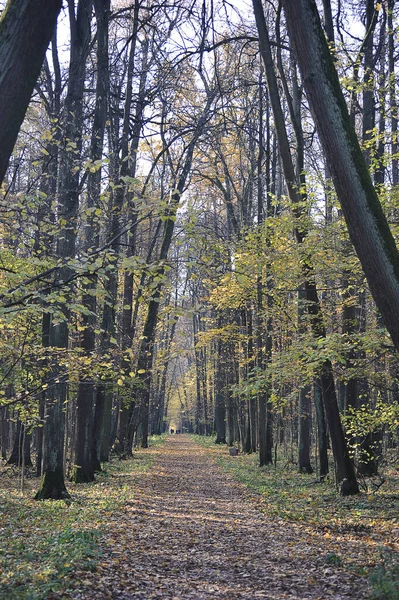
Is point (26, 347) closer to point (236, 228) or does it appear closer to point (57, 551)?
point (57, 551)

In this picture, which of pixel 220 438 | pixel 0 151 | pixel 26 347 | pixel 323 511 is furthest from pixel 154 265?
pixel 220 438

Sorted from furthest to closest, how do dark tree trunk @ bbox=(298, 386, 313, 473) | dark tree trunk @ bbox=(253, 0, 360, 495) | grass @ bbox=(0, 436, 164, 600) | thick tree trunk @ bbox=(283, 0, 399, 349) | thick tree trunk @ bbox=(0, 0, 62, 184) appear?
dark tree trunk @ bbox=(298, 386, 313, 473) < dark tree trunk @ bbox=(253, 0, 360, 495) < thick tree trunk @ bbox=(283, 0, 399, 349) < grass @ bbox=(0, 436, 164, 600) < thick tree trunk @ bbox=(0, 0, 62, 184)

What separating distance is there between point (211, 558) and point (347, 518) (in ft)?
10.4

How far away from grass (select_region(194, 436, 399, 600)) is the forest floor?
20 mm

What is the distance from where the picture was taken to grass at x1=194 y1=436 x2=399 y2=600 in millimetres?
5523

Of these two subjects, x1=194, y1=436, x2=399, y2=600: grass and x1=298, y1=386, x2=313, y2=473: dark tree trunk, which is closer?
x1=194, y1=436, x2=399, y2=600: grass

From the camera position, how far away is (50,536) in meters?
7.12

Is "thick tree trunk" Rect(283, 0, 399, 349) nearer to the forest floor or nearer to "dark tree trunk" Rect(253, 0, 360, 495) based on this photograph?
the forest floor

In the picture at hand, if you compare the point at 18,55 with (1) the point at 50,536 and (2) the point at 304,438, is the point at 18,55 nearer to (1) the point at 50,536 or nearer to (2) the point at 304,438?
(1) the point at 50,536

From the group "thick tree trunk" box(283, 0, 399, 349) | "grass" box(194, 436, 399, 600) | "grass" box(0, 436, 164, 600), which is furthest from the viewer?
"grass" box(194, 436, 399, 600)

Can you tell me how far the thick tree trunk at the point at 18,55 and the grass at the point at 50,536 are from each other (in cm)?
392

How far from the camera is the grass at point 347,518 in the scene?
217 inches

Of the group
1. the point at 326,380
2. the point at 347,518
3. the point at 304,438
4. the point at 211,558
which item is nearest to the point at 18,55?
the point at 211,558

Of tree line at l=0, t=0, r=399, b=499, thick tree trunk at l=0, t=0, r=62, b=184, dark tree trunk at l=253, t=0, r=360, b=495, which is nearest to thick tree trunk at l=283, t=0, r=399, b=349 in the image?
tree line at l=0, t=0, r=399, b=499
